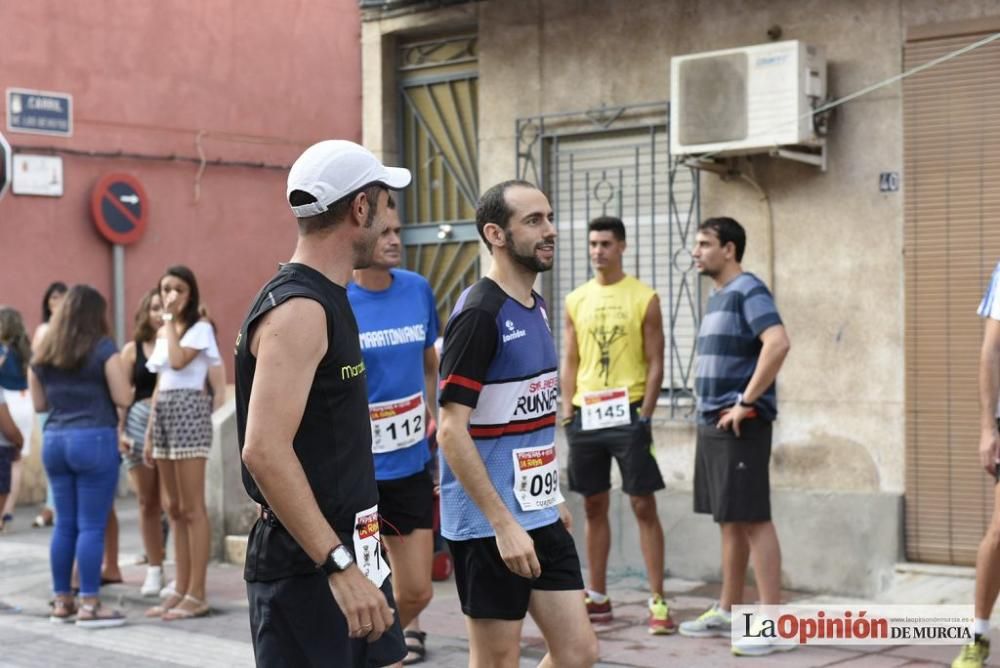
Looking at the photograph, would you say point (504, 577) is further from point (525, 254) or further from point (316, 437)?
point (316, 437)

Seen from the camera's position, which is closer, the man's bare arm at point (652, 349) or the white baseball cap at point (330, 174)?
the white baseball cap at point (330, 174)

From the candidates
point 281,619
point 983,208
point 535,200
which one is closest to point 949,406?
point 983,208

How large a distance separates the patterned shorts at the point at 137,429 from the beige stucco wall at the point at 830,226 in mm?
3256

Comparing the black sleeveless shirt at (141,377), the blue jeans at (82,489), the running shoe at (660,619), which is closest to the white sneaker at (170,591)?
the blue jeans at (82,489)

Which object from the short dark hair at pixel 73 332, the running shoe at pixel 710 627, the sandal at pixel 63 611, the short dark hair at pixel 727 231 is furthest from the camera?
the sandal at pixel 63 611

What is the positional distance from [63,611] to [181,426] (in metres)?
1.31

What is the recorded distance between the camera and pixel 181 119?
1867cm

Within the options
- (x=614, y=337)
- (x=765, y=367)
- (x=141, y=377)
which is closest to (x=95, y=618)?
(x=141, y=377)

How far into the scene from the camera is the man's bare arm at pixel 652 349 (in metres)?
8.00

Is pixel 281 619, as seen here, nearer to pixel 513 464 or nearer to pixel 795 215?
pixel 513 464

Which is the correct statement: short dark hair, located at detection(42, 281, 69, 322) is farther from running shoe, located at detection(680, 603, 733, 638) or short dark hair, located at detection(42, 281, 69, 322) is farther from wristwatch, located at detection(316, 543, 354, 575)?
wristwatch, located at detection(316, 543, 354, 575)

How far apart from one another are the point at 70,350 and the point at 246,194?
1139 centimetres

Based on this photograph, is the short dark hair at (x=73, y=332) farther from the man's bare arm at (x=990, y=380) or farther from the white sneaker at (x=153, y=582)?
the man's bare arm at (x=990, y=380)

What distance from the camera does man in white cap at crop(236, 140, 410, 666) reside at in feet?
11.7
